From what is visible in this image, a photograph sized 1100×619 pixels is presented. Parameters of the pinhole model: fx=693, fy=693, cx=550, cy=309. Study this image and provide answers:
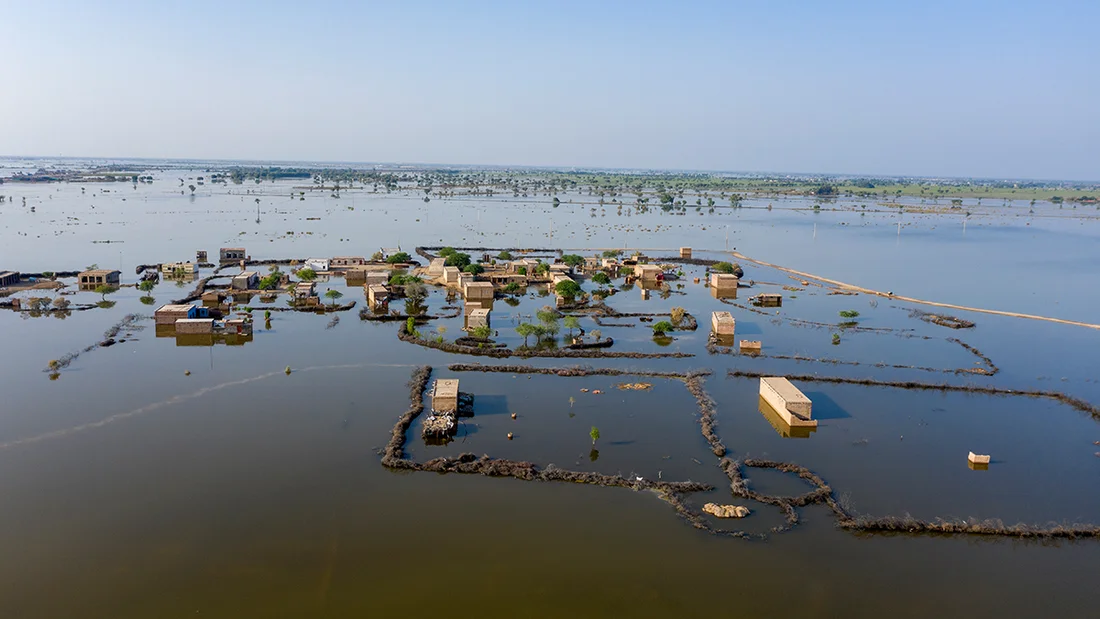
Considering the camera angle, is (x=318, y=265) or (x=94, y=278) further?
(x=318, y=265)

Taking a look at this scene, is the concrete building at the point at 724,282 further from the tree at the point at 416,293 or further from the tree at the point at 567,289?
the tree at the point at 416,293

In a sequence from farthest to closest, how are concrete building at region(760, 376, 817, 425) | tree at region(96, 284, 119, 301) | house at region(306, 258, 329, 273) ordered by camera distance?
1. house at region(306, 258, 329, 273)
2. tree at region(96, 284, 119, 301)
3. concrete building at region(760, 376, 817, 425)

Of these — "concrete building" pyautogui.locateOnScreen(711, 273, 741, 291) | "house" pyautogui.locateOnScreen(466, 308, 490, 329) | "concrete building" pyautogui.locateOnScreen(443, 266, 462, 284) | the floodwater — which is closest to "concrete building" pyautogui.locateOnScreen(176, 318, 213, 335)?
the floodwater

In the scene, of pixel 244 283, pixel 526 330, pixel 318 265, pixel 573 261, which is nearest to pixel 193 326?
pixel 244 283

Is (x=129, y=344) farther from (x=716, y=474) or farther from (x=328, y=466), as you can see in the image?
(x=716, y=474)

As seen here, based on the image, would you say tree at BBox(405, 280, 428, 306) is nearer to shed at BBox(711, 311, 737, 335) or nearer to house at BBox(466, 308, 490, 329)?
house at BBox(466, 308, 490, 329)

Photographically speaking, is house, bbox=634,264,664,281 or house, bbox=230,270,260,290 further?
house, bbox=634,264,664,281

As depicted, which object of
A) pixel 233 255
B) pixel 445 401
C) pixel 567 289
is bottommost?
pixel 445 401

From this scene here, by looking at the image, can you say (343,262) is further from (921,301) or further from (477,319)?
(921,301)
